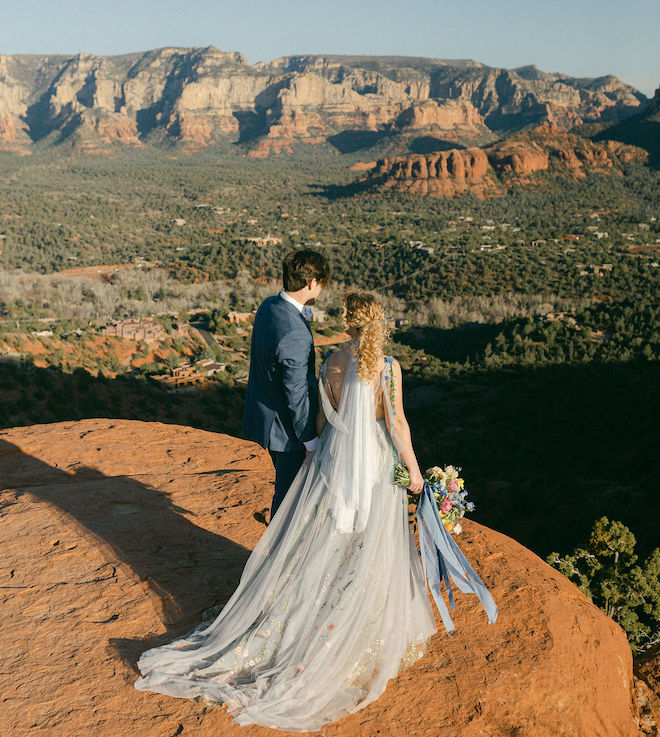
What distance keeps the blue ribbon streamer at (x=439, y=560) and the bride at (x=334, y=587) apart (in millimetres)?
119

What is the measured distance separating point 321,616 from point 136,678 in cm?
121

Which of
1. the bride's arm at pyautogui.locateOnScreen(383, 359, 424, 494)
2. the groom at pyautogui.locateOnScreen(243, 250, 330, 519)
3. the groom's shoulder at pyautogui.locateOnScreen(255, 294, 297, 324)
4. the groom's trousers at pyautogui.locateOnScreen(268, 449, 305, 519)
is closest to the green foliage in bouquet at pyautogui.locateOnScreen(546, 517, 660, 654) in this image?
the bride's arm at pyautogui.locateOnScreen(383, 359, 424, 494)

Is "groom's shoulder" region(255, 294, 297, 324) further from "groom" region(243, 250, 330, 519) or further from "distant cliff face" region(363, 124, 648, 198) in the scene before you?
"distant cliff face" region(363, 124, 648, 198)

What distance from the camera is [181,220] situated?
83375 mm

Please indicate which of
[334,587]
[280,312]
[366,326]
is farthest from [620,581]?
[280,312]

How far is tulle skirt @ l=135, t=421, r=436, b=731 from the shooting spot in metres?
3.65

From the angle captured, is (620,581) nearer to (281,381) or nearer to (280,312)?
(281,381)

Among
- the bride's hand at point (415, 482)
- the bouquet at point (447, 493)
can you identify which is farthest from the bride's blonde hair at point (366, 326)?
the bouquet at point (447, 493)

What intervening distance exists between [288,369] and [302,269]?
62 centimetres

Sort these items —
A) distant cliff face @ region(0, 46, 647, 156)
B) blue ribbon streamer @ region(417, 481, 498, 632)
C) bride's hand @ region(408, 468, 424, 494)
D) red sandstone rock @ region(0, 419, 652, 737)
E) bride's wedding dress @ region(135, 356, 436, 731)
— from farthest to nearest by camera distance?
distant cliff face @ region(0, 46, 647, 156), blue ribbon streamer @ region(417, 481, 498, 632), bride's hand @ region(408, 468, 424, 494), bride's wedding dress @ region(135, 356, 436, 731), red sandstone rock @ region(0, 419, 652, 737)

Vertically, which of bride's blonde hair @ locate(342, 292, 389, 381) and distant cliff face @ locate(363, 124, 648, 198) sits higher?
distant cliff face @ locate(363, 124, 648, 198)

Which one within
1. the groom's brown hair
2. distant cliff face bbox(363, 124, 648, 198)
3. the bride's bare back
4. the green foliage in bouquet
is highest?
distant cliff face bbox(363, 124, 648, 198)

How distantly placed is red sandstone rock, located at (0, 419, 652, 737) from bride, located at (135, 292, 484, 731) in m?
0.17

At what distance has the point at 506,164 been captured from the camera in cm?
9338
